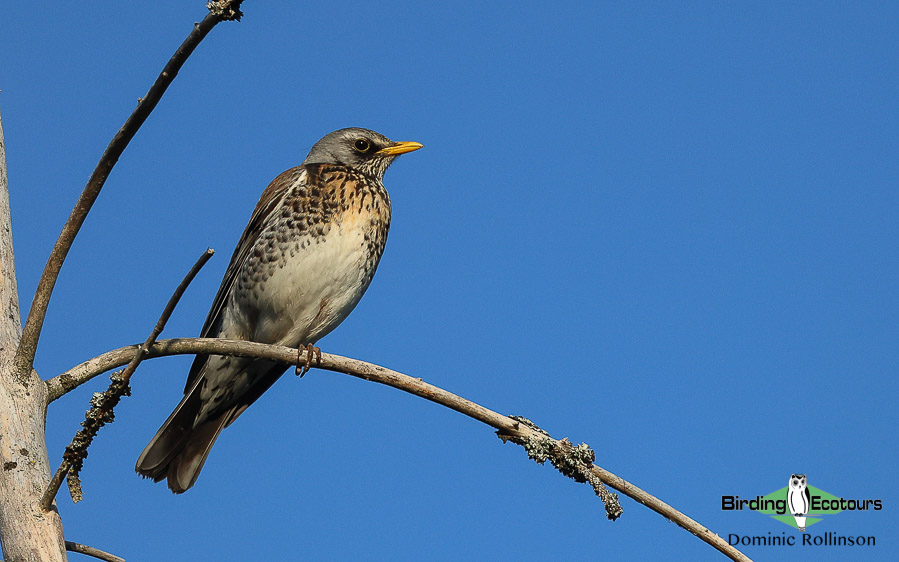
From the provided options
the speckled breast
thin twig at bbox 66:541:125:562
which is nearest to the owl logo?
the speckled breast

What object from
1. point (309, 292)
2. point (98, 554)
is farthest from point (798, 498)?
point (98, 554)

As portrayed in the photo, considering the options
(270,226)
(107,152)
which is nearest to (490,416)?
(107,152)

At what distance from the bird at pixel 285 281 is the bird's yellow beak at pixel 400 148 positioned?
596 millimetres

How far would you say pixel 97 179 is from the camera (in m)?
3.03

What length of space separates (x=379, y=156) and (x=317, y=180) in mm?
870

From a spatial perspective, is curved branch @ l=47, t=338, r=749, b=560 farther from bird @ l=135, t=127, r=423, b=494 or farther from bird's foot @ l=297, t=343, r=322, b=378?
bird @ l=135, t=127, r=423, b=494

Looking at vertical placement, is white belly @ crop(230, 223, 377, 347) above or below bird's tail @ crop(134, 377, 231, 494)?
above

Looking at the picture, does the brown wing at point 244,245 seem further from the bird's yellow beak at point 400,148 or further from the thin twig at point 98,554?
the thin twig at point 98,554

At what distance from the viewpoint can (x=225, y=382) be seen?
18.7 ft

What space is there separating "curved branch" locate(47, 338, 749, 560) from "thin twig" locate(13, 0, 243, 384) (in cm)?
18

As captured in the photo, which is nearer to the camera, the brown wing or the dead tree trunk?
the dead tree trunk

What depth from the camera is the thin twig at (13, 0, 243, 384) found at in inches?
106

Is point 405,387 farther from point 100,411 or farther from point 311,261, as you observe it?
point 311,261

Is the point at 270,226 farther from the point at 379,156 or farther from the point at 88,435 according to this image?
the point at 88,435
